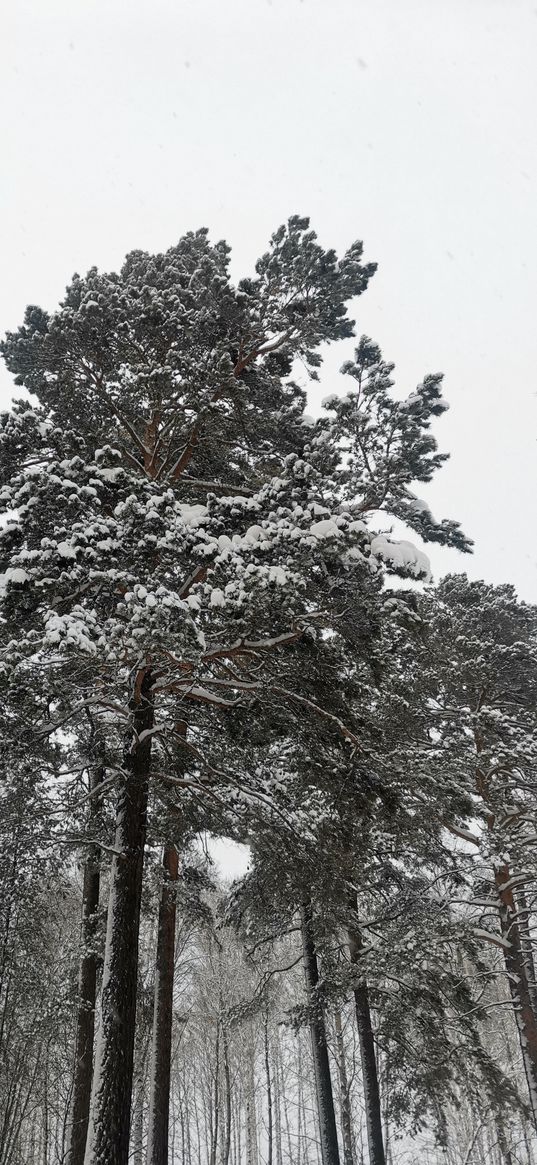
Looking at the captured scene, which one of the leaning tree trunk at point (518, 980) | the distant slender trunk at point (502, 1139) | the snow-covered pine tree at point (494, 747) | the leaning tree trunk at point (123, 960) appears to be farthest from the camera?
the distant slender trunk at point (502, 1139)

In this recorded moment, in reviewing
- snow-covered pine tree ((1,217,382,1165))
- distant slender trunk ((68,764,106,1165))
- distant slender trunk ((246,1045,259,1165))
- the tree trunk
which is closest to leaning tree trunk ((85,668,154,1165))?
snow-covered pine tree ((1,217,382,1165))

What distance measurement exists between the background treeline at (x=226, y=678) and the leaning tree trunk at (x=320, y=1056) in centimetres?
5

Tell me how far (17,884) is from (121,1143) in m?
2.78

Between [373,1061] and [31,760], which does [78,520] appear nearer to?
[31,760]

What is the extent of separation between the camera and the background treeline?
5.93m

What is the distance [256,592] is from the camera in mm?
5621

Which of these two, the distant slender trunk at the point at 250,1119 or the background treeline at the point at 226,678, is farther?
the distant slender trunk at the point at 250,1119

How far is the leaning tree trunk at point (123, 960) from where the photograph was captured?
5.68 meters

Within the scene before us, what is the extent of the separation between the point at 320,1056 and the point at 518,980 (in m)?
3.90

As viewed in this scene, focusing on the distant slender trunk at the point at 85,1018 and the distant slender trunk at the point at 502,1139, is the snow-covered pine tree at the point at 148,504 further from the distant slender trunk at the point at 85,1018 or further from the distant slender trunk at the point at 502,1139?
the distant slender trunk at the point at 502,1139

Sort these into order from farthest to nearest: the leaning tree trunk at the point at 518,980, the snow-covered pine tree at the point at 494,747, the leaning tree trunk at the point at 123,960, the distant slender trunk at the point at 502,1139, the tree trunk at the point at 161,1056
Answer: the distant slender trunk at the point at 502,1139 → the snow-covered pine tree at the point at 494,747 → the leaning tree trunk at the point at 518,980 → the tree trunk at the point at 161,1056 → the leaning tree trunk at the point at 123,960

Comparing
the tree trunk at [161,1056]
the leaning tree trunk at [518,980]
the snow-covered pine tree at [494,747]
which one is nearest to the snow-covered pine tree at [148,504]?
the tree trunk at [161,1056]

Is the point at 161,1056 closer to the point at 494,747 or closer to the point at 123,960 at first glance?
the point at 123,960

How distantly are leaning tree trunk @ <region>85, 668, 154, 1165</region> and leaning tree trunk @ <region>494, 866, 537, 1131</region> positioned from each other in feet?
23.1
